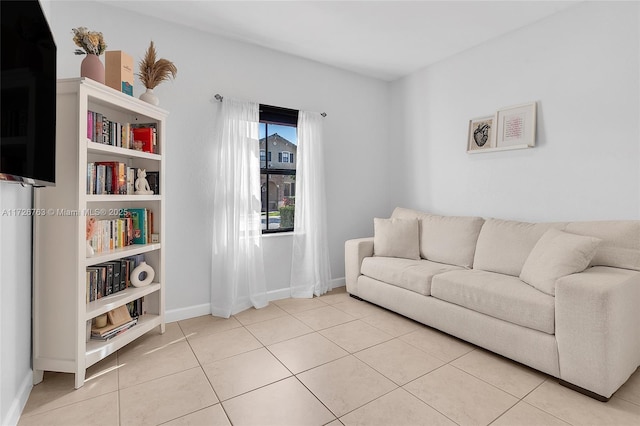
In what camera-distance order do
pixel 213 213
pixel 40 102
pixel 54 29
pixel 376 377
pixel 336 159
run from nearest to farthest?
pixel 40 102 → pixel 376 377 → pixel 54 29 → pixel 213 213 → pixel 336 159

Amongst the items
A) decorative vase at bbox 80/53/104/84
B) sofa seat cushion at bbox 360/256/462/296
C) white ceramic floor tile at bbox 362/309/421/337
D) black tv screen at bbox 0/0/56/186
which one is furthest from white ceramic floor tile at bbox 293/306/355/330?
decorative vase at bbox 80/53/104/84

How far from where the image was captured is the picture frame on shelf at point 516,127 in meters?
2.90

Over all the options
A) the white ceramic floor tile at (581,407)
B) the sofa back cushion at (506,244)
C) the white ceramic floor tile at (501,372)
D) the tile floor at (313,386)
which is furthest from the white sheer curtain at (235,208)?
the white ceramic floor tile at (581,407)

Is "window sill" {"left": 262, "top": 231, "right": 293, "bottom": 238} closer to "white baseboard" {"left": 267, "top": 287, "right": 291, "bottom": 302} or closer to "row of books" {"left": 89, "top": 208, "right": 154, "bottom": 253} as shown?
"white baseboard" {"left": 267, "top": 287, "right": 291, "bottom": 302}

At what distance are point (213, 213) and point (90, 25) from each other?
175 cm

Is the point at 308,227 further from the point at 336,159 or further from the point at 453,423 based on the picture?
the point at 453,423

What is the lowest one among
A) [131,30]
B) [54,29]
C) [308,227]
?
[308,227]

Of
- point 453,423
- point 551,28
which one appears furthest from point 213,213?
point 551,28

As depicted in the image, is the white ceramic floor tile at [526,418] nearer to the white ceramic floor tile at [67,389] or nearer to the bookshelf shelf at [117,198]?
the white ceramic floor tile at [67,389]

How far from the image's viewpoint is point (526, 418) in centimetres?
160

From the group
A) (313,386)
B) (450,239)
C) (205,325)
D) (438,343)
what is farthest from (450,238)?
(205,325)

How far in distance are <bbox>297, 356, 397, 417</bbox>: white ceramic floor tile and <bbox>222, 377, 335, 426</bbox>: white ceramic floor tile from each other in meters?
0.07

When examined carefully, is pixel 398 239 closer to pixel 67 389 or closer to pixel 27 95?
pixel 67 389

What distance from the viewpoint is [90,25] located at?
8.27 ft
